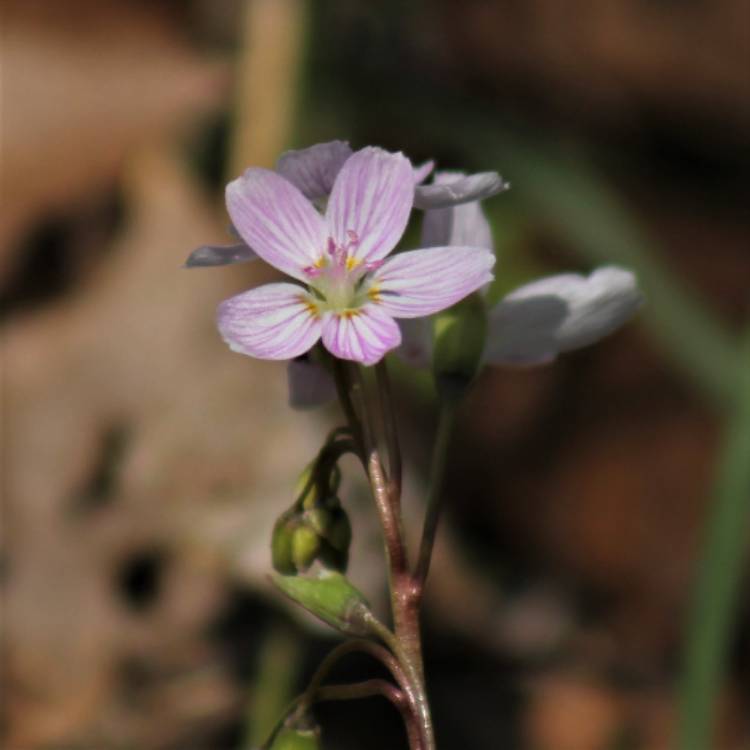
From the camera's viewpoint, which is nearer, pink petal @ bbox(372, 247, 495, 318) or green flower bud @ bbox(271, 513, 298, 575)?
pink petal @ bbox(372, 247, 495, 318)

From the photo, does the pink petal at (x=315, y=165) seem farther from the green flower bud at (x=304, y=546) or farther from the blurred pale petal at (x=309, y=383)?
Result: the green flower bud at (x=304, y=546)

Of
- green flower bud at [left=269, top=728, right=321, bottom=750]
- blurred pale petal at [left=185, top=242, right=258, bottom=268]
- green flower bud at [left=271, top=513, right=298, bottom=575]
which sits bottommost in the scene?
green flower bud at [left=269, top=728, right=321, bottom=750]

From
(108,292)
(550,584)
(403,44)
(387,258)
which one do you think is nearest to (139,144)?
(108,292)

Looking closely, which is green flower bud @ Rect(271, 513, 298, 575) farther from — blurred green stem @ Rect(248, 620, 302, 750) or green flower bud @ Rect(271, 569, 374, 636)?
blurred green stem @ Rect(248, 620, 302, 750)

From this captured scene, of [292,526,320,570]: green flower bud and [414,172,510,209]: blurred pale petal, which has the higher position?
[414,172,510,209]: blurred pale petal

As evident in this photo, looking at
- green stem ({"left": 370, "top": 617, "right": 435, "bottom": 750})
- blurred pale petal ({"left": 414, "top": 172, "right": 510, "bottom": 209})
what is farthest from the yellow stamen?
green stem ({"left": 370, "top": 617, "right": 435, "bottom": 750})

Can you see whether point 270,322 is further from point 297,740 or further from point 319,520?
point 297,740

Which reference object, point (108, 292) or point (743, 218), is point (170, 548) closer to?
point (108, 292)
